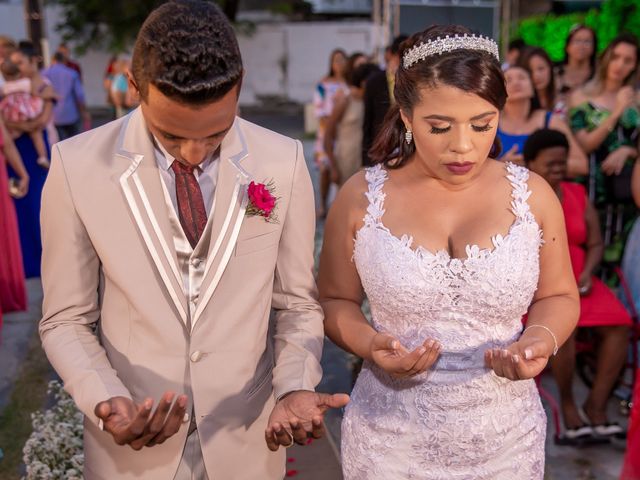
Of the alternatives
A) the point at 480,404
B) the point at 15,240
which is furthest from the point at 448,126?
the point at 15,240

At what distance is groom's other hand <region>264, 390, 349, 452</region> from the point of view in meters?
1.96

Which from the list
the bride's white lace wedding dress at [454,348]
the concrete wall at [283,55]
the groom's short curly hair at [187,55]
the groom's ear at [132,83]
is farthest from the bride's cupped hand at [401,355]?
the concrete wall at [283,55]

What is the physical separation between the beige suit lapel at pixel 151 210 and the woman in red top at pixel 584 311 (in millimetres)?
3103

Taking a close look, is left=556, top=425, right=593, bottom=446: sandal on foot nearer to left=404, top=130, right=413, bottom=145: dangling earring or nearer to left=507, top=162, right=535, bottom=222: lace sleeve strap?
left=507, top=162, right=535, bottom=222: lace sleeve strap

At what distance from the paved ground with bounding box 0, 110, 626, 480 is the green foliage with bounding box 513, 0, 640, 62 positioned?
593 centimetres

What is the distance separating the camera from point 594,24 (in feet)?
39.8

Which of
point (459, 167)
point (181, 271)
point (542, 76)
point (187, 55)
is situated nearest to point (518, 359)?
point (459, 167)

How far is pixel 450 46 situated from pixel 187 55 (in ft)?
3.11

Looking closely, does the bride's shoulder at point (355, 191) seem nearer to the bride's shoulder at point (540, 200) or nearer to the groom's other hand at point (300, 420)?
the bride's shoulder at point (540, 200)

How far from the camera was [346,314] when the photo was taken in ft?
8.39

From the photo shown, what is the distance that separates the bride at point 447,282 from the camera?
2.43 meters

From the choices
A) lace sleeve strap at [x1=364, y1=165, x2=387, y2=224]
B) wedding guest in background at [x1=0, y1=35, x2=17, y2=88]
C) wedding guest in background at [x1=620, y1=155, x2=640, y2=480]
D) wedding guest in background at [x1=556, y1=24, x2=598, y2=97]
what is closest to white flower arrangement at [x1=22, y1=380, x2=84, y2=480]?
lace sleeve strap at [x1=364, y1=165, x2=387, y2=224]

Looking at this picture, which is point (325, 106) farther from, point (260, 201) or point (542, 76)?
point (260, 201)

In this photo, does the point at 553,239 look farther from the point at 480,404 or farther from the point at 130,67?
the point at 130,67
